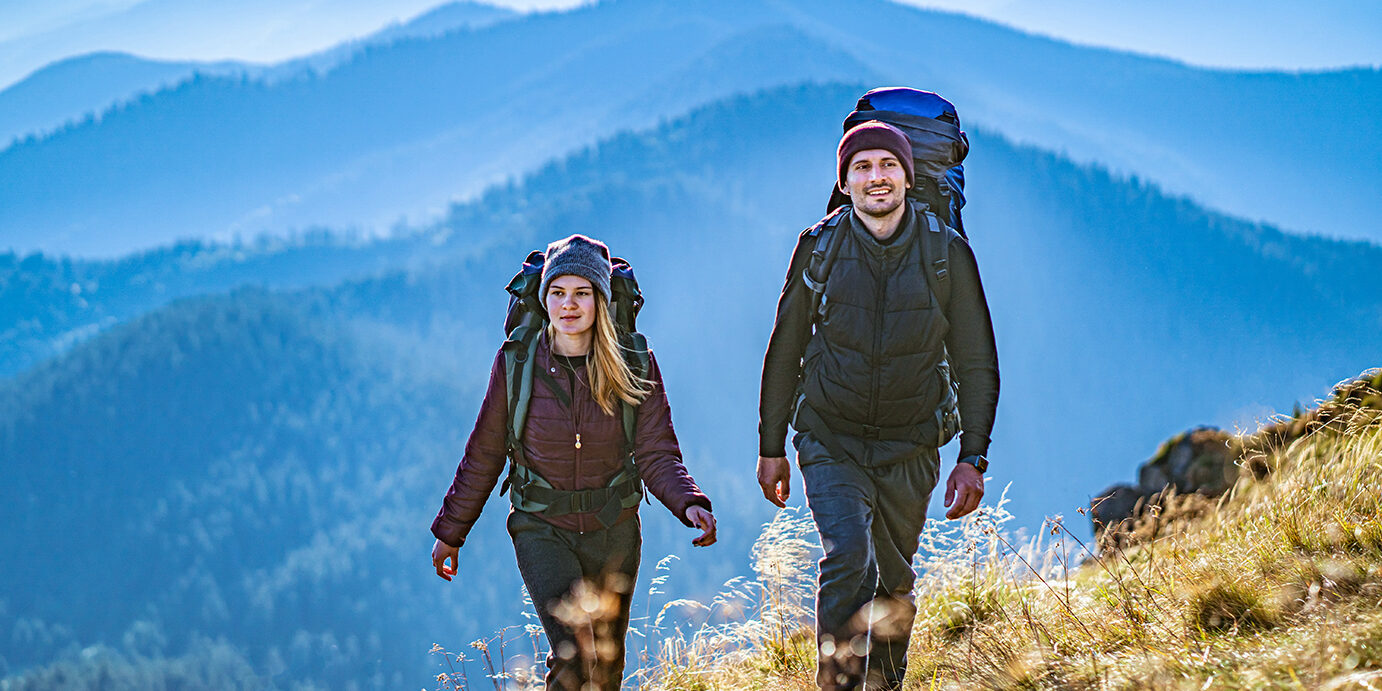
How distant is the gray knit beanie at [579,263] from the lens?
9.81ft

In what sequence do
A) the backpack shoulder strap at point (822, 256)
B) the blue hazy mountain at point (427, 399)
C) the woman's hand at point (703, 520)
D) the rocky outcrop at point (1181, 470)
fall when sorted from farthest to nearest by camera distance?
the blue hazy mountain at point (427, 399), the rocky outcrop at point (1181, 470), the backpack shoulder strap at point (822, 256), the woman's hand at point (703, 520)

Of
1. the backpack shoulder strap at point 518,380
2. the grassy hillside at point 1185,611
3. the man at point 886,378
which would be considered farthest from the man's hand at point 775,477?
the backpack shoulder strap at point 518,380

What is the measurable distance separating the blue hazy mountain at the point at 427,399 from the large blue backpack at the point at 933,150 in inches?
2057

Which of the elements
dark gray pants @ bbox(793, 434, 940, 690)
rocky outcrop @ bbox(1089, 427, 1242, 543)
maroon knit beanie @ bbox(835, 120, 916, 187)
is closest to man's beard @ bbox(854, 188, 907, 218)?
maroon knit beanie @ bbox(835, 120, 916, 187)

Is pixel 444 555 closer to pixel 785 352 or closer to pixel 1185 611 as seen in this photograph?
pixel 785 352

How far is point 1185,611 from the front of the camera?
2.81 meters

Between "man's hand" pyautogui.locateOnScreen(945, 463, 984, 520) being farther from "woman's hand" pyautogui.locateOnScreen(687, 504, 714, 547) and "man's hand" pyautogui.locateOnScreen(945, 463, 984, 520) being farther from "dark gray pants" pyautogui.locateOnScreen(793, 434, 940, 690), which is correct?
"woman's hand" pyautogui.locateOnScreen(687, 504, 714, 547)

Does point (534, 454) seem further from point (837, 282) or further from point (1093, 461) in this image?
point (1093, 461)

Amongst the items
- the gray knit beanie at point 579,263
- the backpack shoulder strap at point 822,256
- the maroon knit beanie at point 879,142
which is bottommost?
the gray knit beanie at point 579,263

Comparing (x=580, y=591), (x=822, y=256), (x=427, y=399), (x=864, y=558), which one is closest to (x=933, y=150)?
(x=822, y=256)

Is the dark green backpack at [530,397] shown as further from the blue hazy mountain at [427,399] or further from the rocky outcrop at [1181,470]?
the blue hazy mountain at [427,399]

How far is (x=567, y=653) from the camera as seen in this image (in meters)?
2.80

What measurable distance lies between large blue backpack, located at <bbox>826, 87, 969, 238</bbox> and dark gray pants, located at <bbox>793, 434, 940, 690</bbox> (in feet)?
2.91

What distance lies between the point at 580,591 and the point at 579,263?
1.04 m
